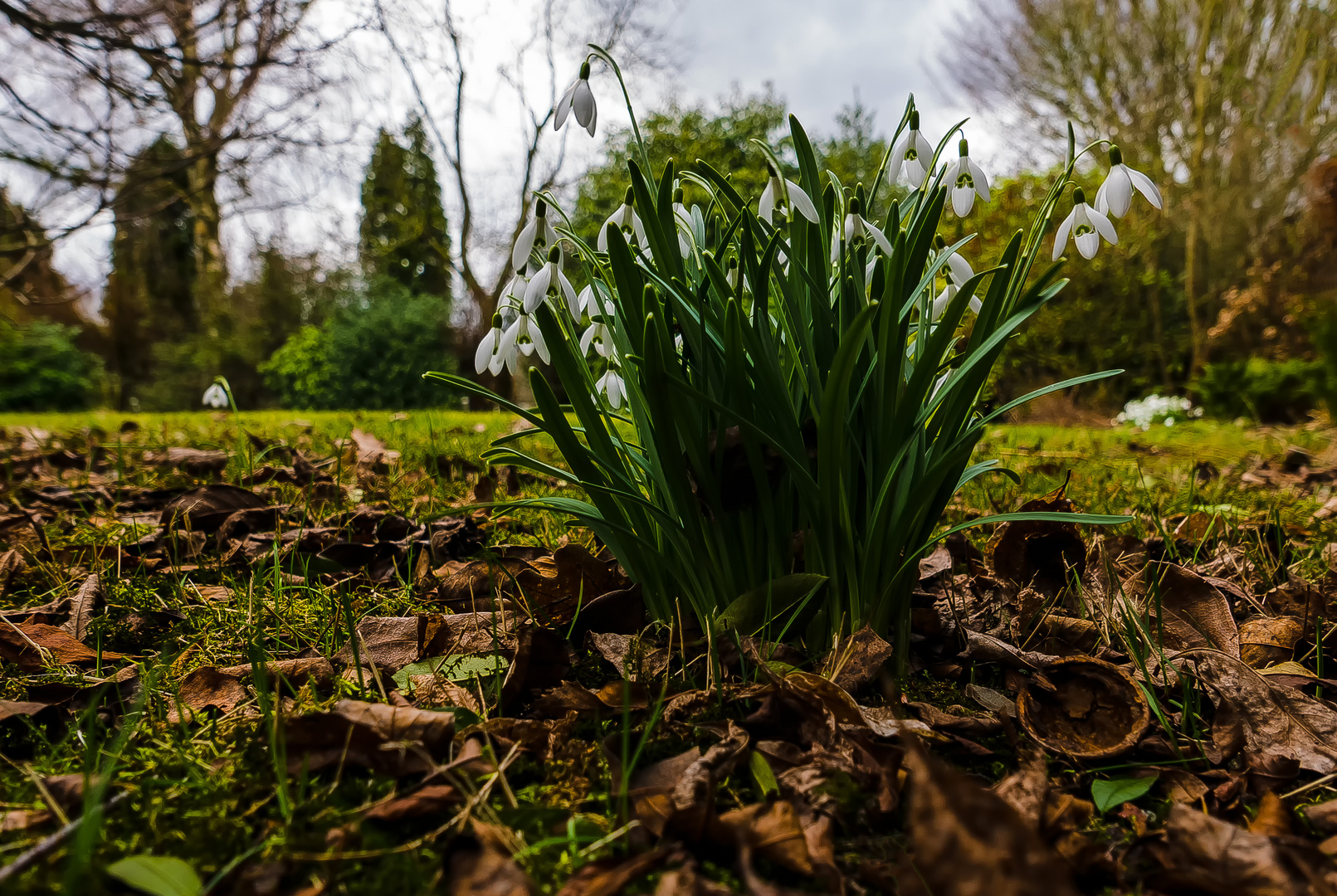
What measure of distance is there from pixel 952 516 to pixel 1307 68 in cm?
1559

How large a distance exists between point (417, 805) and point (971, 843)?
567 millimetres

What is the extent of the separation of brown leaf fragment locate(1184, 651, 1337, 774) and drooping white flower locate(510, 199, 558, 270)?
123 centimetres

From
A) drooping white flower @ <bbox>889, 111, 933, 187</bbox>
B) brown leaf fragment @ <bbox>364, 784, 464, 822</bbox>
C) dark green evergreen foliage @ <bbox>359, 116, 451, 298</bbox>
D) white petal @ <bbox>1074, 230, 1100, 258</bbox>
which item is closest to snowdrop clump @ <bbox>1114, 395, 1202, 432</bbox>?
white petal @ <bbox>1074, 230, 1100, 258</bbox>

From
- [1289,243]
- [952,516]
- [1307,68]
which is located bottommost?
[952,516]

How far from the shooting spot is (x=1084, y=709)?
107 cm

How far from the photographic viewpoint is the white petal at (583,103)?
131 cm

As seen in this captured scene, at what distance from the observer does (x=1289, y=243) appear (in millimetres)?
12016

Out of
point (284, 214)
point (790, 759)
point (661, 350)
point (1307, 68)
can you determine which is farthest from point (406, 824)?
point (284, 214)

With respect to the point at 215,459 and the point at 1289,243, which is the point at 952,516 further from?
the point at 1289,243

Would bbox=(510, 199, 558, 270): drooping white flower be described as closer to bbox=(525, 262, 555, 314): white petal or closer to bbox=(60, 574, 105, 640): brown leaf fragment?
bbox=(525, 262, 555, 314): white petal

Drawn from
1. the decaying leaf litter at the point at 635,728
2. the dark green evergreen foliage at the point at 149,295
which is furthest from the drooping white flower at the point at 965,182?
the dark green evergreen foliage at the point at 149,295

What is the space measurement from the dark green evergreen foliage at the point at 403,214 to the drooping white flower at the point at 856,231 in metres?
21.1

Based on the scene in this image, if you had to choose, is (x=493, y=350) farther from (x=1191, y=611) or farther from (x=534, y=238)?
(x=1191, y=611)

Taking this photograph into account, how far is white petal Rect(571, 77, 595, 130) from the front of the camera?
131cm
